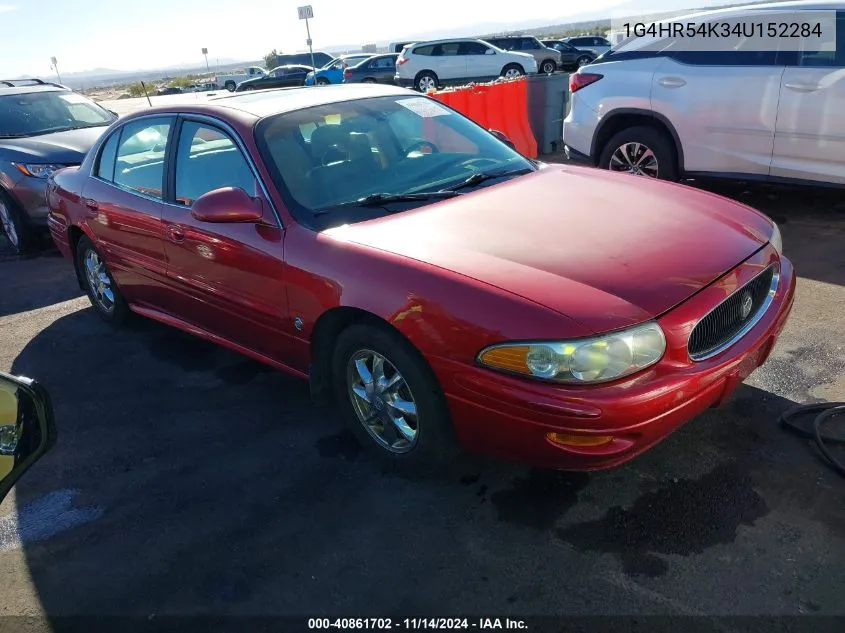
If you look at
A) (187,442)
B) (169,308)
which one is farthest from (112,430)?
(169,308)

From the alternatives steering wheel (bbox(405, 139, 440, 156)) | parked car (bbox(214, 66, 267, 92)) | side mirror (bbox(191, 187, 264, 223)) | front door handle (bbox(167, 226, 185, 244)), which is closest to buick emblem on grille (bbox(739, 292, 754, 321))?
steering wheel (bbox(405, 139, 440, 156))

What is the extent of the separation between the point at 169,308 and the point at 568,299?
9.11ft

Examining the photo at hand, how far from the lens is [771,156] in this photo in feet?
19.2

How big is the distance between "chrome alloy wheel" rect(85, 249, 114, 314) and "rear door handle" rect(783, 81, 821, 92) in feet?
18.1

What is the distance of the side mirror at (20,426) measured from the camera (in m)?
2.14

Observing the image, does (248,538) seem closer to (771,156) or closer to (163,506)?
(163,506)

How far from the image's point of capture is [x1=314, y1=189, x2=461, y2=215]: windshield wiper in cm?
324

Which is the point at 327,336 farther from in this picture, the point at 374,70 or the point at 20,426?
the point at 374,70

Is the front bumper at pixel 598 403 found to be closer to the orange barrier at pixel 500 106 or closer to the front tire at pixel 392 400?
the front tire at pixel 392 400

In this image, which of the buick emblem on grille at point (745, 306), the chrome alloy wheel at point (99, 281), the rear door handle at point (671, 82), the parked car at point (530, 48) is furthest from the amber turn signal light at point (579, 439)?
the parked car at point (530, 48)

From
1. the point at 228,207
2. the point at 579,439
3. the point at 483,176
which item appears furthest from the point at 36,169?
the point at 579,439

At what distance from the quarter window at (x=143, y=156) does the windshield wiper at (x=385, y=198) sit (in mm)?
1305

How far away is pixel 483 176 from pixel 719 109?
344 centimetres

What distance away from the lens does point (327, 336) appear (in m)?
3.17
